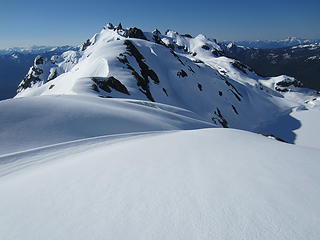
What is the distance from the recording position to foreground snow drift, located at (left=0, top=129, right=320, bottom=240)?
12.8 feet

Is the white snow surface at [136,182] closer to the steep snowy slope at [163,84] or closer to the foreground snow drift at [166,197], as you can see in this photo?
the foreground snow drift at [166,197]

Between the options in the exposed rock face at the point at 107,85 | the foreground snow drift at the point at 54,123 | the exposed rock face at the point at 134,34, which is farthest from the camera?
the exposed rock face at the point at 134,34

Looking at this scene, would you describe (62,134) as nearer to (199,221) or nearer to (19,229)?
(19,229)

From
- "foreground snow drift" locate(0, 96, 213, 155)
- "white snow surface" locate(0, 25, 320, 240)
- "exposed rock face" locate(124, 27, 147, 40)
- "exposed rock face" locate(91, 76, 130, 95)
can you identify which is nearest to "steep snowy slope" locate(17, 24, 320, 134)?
"exposed rock face" locate(91, 76, 130, 95)

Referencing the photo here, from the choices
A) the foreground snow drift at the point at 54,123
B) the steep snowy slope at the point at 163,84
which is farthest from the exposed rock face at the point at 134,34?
the foreground snow drift at the point at 54,123

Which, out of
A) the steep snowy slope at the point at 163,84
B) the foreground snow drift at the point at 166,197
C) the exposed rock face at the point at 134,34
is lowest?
the steep snowy slope at the point at 163,84

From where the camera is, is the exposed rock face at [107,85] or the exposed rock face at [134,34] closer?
the exposed rock face at [107,85]

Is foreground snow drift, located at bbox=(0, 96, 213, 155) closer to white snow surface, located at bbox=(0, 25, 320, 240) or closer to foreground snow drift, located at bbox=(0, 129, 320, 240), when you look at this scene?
white snow surface, located at bbox=(0, 25, 320, 240)

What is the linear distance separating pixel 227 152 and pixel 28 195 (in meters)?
6.40

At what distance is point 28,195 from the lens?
17.8 feet

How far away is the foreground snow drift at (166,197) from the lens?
3.90 meters

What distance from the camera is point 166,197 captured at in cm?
491

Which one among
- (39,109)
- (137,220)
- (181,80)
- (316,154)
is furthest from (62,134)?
(181,80)

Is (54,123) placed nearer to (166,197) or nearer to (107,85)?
(166,197)
